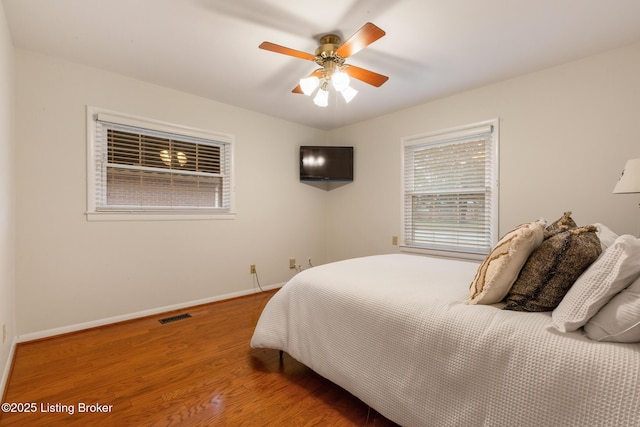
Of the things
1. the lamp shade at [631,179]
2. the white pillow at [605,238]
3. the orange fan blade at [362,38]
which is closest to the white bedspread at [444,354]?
the white pillow at [605,238]

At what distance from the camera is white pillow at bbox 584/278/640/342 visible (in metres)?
0.95

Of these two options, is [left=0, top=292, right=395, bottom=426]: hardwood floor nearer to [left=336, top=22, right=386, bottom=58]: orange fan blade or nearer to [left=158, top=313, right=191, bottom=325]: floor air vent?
[left=158, top=313, right=191, bottom=325]: floor air vent

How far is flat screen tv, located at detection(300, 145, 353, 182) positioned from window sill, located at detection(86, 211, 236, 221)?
49.9 inches

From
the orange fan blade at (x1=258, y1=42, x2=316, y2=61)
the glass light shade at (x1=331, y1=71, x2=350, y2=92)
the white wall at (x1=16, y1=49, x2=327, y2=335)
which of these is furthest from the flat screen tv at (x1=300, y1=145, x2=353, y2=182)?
the orange fan blade at (x1=258, y1=42, x2=316, y2=61)

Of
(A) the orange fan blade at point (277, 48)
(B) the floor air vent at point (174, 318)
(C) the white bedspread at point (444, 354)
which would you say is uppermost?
(A) the orange fan blade at point (277, 48)

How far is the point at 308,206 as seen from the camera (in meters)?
4.44

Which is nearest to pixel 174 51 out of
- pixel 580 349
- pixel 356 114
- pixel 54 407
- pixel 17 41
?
pixel 17 41

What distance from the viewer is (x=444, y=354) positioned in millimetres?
1246

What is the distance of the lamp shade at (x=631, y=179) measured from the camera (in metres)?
1.85

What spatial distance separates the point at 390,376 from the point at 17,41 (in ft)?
11.3

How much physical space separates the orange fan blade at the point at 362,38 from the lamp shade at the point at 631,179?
177cm

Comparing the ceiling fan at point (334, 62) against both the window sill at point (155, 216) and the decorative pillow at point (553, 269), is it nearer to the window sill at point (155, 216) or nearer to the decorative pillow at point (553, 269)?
the decorative pillow at point (553, 269)

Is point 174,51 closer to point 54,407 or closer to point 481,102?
point 54,407

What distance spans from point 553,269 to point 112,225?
131 inches
